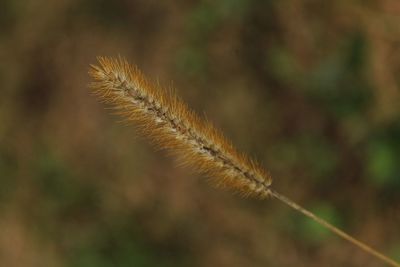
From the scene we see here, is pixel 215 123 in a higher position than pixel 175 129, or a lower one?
lower

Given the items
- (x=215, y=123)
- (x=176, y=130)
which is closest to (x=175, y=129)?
(x=176, y=130)

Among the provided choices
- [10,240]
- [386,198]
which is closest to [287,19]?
[386,198]

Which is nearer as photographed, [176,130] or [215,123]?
[176,130]

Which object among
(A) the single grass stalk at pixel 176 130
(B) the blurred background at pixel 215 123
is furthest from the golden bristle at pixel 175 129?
(B) the blurred background at pixel 215 123

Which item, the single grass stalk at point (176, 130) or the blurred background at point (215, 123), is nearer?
the single grass stalk at point (176, 130)

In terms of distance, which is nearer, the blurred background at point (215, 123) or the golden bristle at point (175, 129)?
the golden bristle at point (175, 129)

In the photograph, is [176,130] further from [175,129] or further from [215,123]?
[215,123]

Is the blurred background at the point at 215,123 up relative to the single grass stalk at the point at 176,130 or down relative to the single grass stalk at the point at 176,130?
down

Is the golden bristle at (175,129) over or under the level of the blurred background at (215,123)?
over

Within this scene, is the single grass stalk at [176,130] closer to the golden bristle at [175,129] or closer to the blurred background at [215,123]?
the golden bristle at [175,129]
